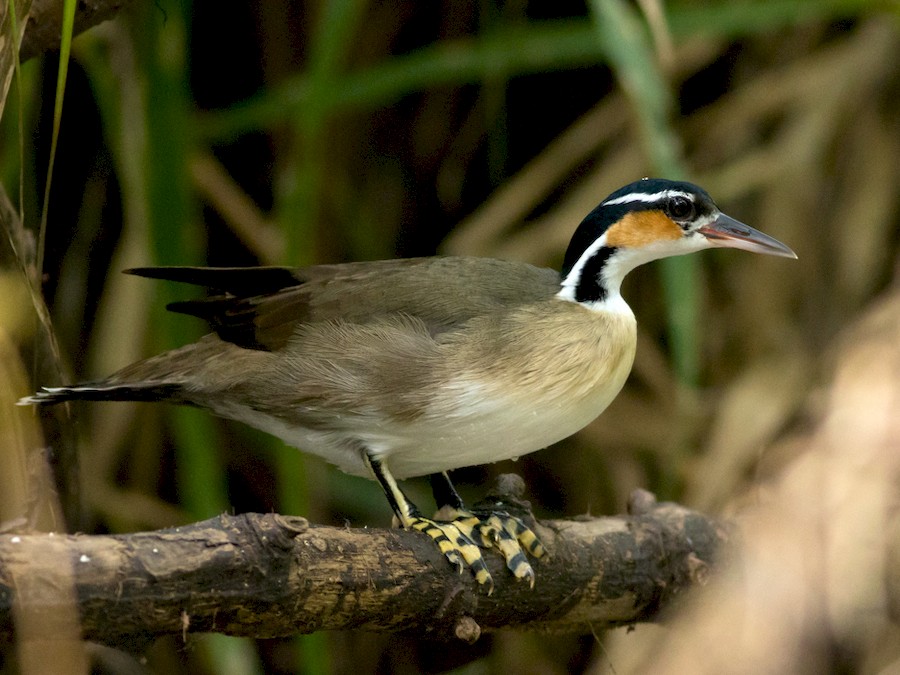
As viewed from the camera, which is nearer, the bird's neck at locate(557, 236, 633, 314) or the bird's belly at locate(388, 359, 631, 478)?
the bird's belly at locate(388, 359, 631, 478)

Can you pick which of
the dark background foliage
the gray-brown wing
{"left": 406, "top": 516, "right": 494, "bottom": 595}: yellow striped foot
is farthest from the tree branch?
the dark background foliage

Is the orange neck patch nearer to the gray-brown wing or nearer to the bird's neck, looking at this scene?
the bird's neck

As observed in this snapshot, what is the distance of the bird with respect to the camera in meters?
1.95

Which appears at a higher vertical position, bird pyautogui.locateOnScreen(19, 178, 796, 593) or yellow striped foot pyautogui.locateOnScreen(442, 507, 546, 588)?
bird pyautogui.locateOnScreen(19, 178, 796, 593)

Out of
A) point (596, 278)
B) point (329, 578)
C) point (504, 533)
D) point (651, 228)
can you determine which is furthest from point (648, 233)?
point (329, 578)

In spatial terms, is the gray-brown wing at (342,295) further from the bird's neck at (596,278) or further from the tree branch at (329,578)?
the tree branch at (329,578)

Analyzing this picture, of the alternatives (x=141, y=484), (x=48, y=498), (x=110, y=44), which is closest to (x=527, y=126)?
(x=110, y=44)

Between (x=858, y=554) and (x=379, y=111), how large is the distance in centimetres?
247

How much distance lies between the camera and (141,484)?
3.24 m

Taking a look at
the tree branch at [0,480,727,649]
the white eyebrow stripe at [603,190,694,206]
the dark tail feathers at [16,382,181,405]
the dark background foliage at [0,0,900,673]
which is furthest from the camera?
the dark background foliage at [0,0,900,673]

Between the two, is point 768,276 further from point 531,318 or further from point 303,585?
point 303,585

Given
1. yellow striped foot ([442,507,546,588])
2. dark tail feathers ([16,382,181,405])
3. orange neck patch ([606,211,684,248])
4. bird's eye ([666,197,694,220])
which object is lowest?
yellow striped foot ([442,507,546,588])

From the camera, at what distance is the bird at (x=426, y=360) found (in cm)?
195

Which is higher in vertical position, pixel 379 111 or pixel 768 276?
pixel 379 111
